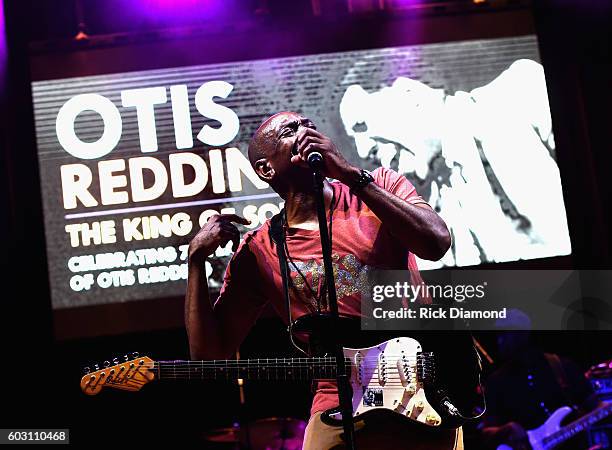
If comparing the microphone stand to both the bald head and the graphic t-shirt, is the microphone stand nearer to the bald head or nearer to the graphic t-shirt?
the graphic t-shirt

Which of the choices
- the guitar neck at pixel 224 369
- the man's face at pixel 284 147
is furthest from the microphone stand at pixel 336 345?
the man's face at pixel 284 147

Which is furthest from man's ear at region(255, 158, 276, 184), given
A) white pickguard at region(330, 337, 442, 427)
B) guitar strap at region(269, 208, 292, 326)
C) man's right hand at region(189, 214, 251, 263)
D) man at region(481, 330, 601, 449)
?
man at region(481, 330, 601, 449)

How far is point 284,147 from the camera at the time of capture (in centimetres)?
285

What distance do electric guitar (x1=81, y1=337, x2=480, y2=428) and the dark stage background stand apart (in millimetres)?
2315

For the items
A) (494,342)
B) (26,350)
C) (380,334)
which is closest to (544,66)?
(494,342)

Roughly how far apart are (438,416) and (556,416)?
3.18 metres

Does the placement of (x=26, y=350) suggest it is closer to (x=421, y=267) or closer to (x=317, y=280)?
(x=421, y=267)

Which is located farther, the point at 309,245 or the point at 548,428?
the point at 548,428

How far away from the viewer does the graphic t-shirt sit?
263 cm

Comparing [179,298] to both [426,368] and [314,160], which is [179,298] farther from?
[314,160]

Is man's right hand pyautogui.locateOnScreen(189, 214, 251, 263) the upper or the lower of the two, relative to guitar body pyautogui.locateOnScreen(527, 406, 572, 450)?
upper

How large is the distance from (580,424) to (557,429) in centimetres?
16

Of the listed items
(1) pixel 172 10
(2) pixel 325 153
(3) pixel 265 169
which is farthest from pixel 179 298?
(2) pixel 325 153

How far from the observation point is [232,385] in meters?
5.50
